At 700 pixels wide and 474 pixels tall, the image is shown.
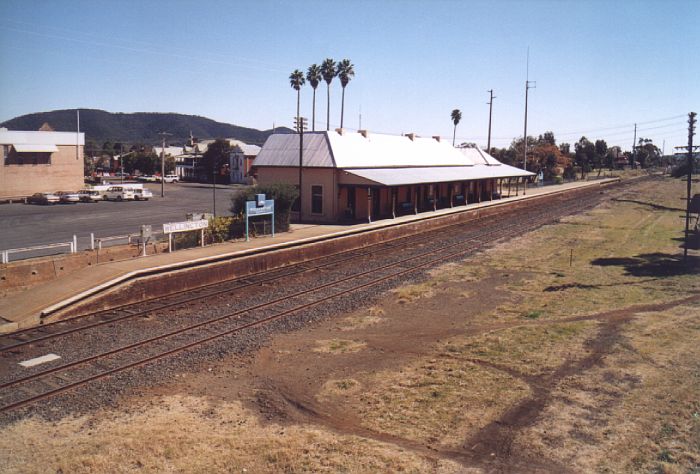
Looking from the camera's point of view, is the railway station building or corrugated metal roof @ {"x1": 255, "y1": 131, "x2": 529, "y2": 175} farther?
corrugated metal roof @ {"x1": 255, "y1": 131, "x2": 529, "y2": 175}

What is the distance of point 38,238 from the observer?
90.3ft

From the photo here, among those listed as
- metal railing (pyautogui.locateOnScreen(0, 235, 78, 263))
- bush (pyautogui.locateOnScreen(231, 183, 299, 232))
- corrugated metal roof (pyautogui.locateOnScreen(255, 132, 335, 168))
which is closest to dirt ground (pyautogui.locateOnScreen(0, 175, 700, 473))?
metal railing (pyautogui.locateOnScreen(0, 235, 78, 263))

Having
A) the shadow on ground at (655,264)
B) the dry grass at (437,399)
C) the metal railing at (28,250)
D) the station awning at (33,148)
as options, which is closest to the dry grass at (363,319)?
the dry grass at (437,399)

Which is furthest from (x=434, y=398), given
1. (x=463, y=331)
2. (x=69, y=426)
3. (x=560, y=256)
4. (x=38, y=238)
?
(x=38, y=238)

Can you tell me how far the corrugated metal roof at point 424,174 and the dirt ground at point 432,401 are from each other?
17.4 meters

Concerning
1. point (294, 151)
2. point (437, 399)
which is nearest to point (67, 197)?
point (294, 151)

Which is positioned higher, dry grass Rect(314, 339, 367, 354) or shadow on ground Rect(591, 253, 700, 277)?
shadow on ground Rect(591, 253, 700, 277)

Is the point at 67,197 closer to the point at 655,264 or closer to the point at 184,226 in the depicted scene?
the point at 184,226

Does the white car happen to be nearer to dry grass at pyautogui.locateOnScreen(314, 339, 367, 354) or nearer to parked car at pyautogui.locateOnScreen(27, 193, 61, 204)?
parked car at pyautogui.locateOnScreen(27, 193, 61, 204)

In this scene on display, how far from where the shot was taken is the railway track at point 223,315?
36.5 ft

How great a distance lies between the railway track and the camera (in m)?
11.1

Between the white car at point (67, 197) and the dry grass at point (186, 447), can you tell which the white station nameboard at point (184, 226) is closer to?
the dry grass at point (186, 447)

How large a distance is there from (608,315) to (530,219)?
27726 mm

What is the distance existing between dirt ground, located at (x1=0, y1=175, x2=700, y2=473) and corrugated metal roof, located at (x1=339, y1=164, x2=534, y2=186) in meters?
17.4
